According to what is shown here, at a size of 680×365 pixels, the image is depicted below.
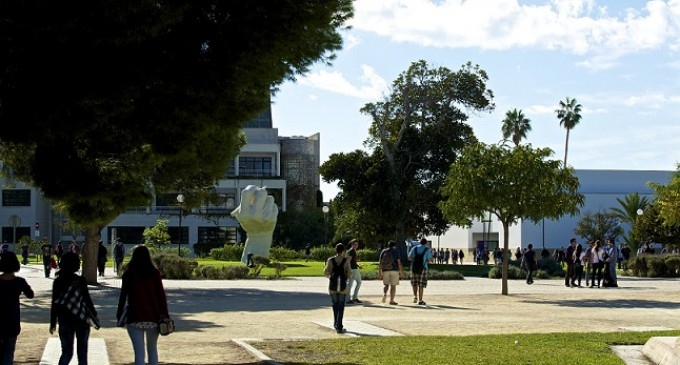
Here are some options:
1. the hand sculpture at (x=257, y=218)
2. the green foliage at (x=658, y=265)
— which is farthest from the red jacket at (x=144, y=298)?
the hand sculpture at (x=257, y=218)

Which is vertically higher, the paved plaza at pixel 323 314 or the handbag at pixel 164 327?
the handbag at pixel 164 327

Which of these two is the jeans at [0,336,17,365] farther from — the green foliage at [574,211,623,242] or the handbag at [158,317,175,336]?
the green foliage at [574,211,623,242]

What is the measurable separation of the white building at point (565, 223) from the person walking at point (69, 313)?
60.3m

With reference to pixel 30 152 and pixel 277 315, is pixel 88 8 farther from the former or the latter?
pixel 277 315

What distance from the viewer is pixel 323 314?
2091cm

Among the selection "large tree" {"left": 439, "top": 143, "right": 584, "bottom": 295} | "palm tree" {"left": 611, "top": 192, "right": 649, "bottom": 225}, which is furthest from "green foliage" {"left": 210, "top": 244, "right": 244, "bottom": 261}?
"large tree" {"left": 439, "top": 143, "right": 584, "bottom": 295}

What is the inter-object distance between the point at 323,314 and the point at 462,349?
754 cm

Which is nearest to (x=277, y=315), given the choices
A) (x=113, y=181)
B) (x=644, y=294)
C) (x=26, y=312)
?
(x=26, y=312)

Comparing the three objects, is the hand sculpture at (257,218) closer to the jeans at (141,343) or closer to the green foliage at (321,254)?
the green foliage at (321,254)

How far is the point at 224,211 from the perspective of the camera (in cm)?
8319

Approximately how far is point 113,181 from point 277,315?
265 inches

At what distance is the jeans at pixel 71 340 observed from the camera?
1069 cm

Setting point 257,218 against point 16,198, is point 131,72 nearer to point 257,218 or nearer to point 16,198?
point 257,218

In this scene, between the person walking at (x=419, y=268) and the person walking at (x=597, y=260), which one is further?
the person walking at (x=597, y=260)
